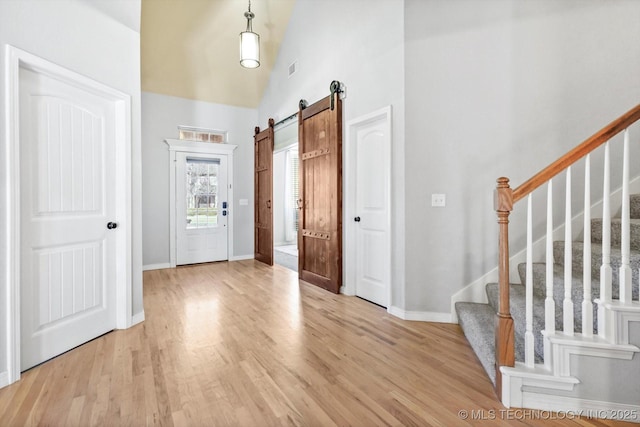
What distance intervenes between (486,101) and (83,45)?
3.39 meters

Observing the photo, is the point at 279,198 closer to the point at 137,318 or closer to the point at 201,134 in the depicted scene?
the point at 201,134

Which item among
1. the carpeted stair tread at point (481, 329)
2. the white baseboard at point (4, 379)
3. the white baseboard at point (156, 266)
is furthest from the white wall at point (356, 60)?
the white baseboard at point (156, 266)

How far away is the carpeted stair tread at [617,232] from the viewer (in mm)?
2053

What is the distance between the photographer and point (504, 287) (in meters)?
1.77

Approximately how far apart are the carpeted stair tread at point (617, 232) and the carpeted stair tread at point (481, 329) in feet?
3.18

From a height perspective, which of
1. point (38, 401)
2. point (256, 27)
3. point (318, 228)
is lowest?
point (38, 401)

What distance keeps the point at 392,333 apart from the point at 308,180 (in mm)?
2488

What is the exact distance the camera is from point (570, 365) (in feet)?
5.51

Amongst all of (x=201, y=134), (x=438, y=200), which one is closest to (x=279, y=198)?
(x=201, y=134)

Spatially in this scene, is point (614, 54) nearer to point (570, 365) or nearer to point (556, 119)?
point (556, 119)

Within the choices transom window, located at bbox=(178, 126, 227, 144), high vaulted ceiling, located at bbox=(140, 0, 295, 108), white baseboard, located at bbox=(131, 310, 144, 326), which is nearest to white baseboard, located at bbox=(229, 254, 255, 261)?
transom window, located at bbox=(178, 126, 227, 144)

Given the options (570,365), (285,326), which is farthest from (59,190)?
(570,365)

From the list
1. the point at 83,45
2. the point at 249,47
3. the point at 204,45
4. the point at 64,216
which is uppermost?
the point at 204,45

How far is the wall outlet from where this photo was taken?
297cm
